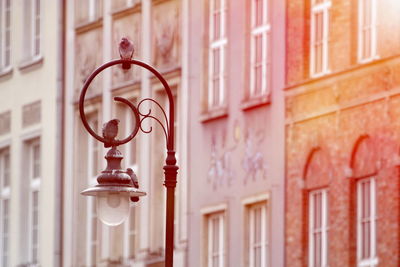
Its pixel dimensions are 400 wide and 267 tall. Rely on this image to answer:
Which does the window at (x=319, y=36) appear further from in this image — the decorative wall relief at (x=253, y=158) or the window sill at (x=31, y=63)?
the window sill at (x=31, y=63)

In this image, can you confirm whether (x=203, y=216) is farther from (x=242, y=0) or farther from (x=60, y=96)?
(x=60, y=96)

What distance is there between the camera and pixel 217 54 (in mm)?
45594

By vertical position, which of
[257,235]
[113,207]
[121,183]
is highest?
[257,235]

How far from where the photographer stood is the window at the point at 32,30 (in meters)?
54.8

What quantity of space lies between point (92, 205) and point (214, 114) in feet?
23.8

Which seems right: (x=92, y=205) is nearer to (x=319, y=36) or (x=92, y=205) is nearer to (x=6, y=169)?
(x=6, y=169)

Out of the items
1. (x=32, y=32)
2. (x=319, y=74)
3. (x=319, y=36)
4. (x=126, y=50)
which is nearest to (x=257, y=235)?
(x=319, y=74)

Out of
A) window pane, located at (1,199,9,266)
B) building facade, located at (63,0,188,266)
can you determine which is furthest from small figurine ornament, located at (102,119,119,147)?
window pane, located at (1,199,9,266)

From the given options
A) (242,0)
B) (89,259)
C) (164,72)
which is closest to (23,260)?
(89,259)

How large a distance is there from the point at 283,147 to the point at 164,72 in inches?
227

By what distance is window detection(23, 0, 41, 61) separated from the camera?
180ft

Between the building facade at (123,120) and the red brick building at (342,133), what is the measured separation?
4.95 meters

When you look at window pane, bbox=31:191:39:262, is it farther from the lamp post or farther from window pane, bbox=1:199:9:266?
the lamp post

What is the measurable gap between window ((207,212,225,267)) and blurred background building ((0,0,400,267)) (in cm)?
4
